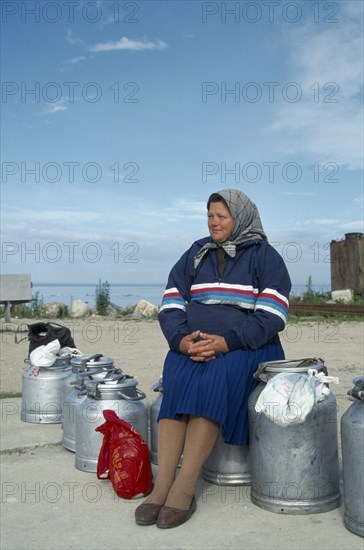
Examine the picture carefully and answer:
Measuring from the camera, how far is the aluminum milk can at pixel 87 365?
179 inches

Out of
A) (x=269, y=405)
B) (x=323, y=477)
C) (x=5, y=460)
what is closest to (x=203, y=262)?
(x=269, y=405)

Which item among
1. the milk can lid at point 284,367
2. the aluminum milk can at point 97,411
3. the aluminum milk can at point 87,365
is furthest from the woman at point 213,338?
the aluminum milk can at point 87,365

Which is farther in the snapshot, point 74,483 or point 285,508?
point 74,483

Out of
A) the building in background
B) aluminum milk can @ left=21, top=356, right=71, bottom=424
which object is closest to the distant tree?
the building in background

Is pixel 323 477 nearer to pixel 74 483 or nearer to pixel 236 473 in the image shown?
pixel 236 473

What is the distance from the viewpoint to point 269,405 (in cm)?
310

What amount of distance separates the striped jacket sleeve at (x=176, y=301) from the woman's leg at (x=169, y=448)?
463 millimetres

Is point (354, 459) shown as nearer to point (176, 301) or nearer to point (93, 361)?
point (176, 301)

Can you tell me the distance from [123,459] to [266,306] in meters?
1.15

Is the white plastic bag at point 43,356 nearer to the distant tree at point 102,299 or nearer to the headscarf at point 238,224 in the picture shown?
the headscarf at point 238,224

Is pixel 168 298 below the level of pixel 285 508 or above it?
above

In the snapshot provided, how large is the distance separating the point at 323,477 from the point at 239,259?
1.24m

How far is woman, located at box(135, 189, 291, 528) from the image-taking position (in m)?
3.29

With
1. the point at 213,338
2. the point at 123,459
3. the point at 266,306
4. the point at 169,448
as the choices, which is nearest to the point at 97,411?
the point at 123,459
